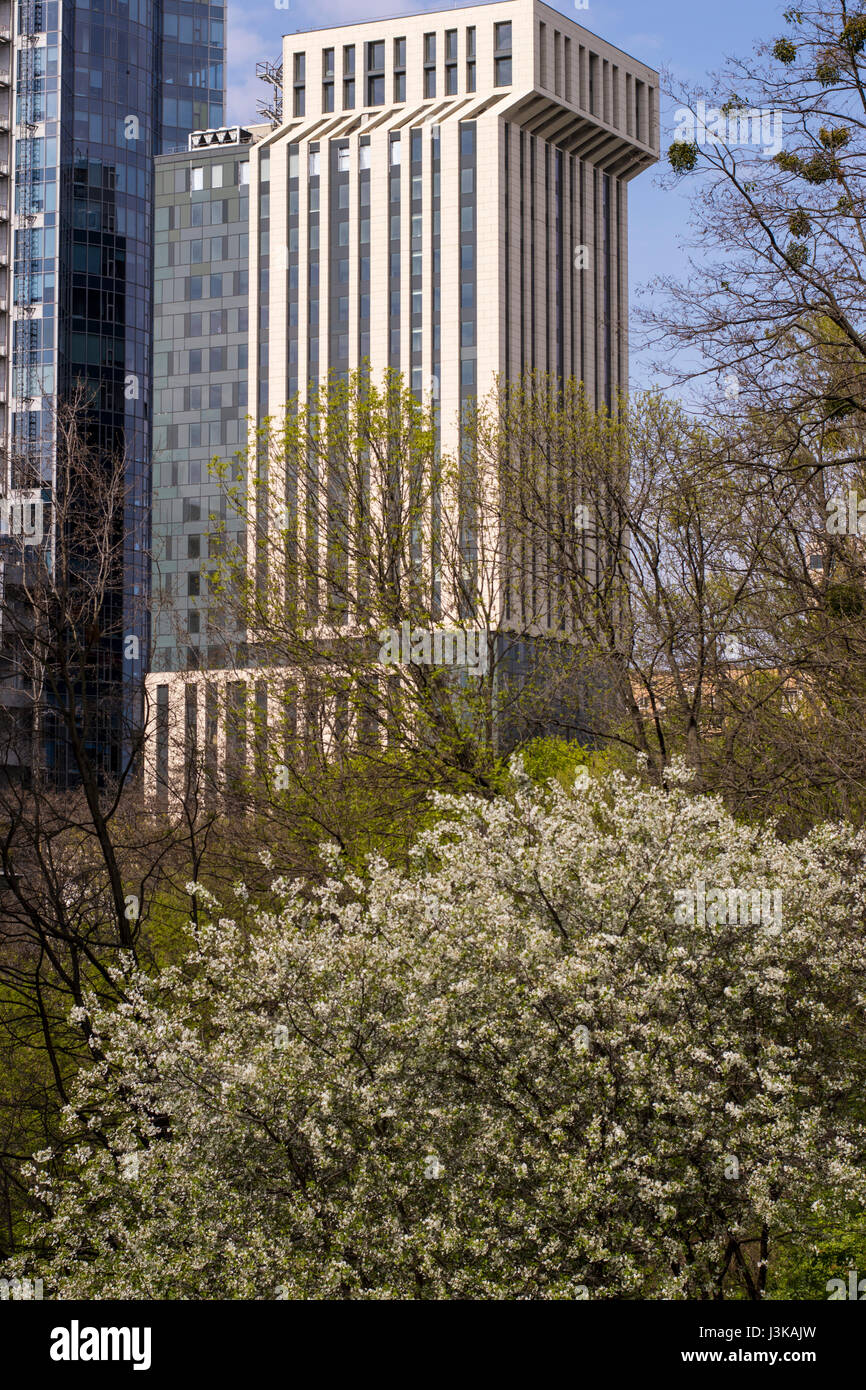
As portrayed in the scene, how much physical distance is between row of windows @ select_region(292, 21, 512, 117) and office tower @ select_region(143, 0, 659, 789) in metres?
0.11

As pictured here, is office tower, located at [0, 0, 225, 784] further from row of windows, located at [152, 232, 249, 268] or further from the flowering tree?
the flowering tree

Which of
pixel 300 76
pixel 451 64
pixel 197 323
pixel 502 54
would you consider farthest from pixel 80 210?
pixel 502 54

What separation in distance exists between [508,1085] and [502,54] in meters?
114

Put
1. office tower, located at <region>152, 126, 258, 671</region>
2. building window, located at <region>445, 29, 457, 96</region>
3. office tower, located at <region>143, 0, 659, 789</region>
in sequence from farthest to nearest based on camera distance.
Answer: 1. building window, located at <region>445, 29, 457, 96</region>
2. office tower, located at <region>152, 126, 258, 671</region>
3. office tower, located at <region>143, 0, 659, 789</region>

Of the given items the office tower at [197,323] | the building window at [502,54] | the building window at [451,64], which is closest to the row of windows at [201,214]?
the office tower at [197,323]

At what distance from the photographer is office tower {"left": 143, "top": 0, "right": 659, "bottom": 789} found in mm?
112125

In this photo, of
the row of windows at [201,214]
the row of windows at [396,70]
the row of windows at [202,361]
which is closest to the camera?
the row of windows at [396,70]

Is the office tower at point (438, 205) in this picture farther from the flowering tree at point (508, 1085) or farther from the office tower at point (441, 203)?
the flowering tree at point (508, 1085)

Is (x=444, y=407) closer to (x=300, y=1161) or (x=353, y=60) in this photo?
(x=353, y=60)

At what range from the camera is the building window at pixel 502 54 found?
4525 inches

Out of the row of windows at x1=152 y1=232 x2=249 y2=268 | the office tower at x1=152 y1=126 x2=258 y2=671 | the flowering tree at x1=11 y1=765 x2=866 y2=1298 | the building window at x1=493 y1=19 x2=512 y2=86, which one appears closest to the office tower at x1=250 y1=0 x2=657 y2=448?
the building window at x1=493 y1=19 x2=512 y2=86

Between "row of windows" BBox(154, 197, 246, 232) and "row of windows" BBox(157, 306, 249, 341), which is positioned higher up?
"row of windows" BBox(154, 197, 246, 232)

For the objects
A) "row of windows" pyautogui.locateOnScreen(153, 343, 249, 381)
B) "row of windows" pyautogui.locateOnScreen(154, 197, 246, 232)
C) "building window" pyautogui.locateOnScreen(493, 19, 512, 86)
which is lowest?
"row of windows" pyautogui.locateOnScreen(153, 343, 249, 381)

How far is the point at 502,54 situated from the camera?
115 metres
